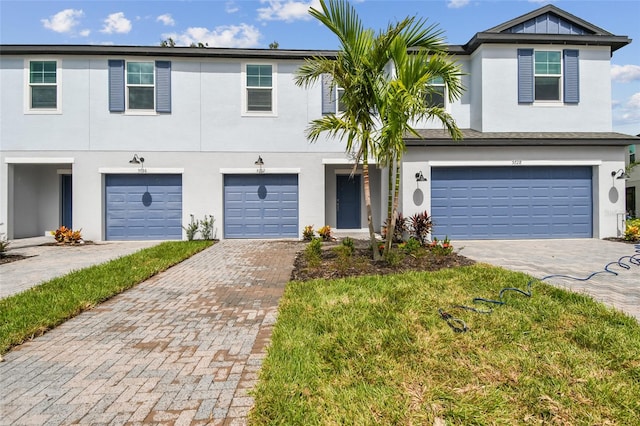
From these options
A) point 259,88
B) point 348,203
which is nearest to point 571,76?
point 348,203

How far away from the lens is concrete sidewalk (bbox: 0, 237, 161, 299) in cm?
624

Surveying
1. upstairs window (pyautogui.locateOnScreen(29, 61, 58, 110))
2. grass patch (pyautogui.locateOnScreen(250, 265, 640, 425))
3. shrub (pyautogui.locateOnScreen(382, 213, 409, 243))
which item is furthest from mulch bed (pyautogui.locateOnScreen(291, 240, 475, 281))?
upstairs window (pyautogui.locateOnScreen(29, 61, 58, 110))

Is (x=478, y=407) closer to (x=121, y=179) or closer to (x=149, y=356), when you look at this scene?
(x=149, y=356)

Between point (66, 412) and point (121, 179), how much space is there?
1131 cm

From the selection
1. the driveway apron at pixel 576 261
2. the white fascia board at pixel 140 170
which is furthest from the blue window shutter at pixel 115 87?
the driveway apron at pixel 576 261

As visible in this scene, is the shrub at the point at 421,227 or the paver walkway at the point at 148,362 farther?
the shrub at the point at 421,227

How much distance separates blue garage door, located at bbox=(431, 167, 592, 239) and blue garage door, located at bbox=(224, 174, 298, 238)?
505 cm

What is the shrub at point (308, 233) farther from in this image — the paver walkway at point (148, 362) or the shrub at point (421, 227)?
the paver walkway at point (148, 362)

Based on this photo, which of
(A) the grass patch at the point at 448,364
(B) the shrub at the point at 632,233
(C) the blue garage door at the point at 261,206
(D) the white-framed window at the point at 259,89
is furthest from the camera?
(C) the blue garage door at the point at 261,206

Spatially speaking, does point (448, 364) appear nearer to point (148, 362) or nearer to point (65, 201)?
point (148, 362)

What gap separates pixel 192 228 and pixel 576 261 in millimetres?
11142

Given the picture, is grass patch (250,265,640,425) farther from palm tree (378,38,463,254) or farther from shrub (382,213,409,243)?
shrub (382,213,409,243)

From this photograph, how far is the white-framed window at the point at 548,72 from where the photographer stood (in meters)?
11.8

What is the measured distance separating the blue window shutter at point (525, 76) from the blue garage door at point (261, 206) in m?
8.55
